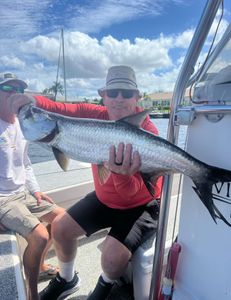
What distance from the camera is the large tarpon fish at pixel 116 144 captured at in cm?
138

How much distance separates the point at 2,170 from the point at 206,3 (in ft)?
6.28

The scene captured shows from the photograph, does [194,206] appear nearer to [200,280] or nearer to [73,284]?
[200,280]

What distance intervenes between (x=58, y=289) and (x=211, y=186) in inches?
59.9

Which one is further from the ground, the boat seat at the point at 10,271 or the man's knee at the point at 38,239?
the boat seat at the point at 10,271

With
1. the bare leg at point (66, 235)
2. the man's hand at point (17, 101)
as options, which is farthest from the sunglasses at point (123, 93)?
the bare leg at point (66, 235)

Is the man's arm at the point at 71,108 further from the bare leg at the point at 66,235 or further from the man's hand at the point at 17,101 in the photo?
the bare leg at the point at 66,235

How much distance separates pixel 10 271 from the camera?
68.9 inches

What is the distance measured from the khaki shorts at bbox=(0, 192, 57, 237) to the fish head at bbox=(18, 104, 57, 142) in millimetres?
749

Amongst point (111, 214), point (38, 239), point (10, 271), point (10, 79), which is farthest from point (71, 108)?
point (10, 271)

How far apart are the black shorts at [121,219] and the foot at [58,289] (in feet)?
1.42

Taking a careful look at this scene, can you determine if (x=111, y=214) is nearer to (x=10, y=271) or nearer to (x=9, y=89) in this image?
(x=10, y=271)

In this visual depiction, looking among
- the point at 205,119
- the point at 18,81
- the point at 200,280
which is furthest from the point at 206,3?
the point at 18,81

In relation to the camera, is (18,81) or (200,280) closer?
(200,280)

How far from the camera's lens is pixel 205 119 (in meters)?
1.41
